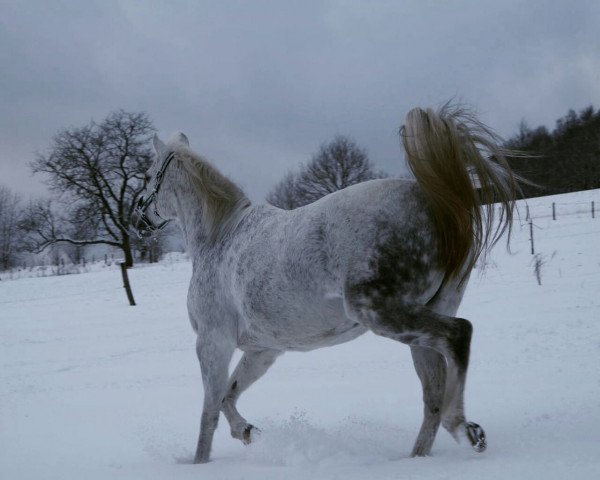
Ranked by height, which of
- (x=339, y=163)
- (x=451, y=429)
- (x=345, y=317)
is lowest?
(x=451, y=429)

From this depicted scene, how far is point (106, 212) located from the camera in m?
32.3

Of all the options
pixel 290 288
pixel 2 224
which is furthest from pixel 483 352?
pixel 2 224

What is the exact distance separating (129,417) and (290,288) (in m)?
3.37

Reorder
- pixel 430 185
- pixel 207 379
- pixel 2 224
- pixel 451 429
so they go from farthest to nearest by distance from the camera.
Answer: pixel 2 224 → pixel 207 379 → pixel 451 429 → pixel 430 185

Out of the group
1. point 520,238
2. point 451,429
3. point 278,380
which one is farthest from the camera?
point 520,238

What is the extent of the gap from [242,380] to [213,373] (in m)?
0.55

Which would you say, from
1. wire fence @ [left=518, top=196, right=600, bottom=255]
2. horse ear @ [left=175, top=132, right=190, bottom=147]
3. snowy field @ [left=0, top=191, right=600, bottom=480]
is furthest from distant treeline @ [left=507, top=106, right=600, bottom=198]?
horse ear @ [left=175, top=132, right=190, bottom=147]

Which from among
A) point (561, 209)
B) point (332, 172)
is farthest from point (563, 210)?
point (332, 172)

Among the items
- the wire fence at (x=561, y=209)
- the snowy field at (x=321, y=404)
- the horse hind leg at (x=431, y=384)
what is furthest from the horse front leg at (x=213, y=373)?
the wire fence at (x=561, y=209)

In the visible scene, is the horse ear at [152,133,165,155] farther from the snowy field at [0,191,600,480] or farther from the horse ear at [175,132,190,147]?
the snowy field at [0,191,600,480]

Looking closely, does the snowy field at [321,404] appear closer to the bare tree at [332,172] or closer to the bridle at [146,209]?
the bridle at [146,209]

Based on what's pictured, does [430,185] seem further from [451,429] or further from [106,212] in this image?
[106,212]

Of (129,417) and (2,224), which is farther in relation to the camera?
(2,224)

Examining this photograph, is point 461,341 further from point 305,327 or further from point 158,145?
point 158,145
